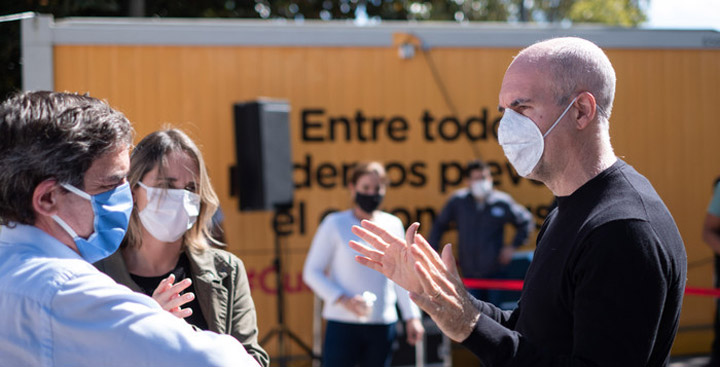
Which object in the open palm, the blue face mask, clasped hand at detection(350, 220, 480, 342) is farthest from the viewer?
the open palm

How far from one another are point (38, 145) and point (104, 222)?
32 cm

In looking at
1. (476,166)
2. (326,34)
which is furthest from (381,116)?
(476,166)

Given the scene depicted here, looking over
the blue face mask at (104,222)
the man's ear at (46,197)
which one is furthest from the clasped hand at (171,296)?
the man's ear at (46,197)

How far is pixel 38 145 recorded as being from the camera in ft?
4.98

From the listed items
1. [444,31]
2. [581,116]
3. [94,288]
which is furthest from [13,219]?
[444,31]

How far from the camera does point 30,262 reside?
1.41m

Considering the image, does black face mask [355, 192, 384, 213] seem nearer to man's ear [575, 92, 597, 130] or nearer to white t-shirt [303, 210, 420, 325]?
white t-shirt [303, 210, 420, 325]

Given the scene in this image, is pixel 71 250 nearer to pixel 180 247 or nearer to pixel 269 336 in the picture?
pixel 180 247

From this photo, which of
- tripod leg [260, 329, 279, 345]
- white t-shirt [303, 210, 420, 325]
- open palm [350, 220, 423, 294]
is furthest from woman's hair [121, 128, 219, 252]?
tripod leg [260, 329, 279, 345]

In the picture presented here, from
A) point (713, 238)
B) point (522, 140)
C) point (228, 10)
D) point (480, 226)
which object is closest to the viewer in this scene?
point (522, 140)

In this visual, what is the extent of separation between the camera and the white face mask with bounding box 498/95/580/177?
205cm

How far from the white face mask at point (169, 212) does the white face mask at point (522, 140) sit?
4.56ft

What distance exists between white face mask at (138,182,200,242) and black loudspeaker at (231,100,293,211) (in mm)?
3531

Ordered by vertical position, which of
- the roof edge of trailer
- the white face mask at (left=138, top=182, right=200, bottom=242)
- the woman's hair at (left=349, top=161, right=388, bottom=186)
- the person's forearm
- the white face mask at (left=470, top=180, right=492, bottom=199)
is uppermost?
the roof edge of trailer
